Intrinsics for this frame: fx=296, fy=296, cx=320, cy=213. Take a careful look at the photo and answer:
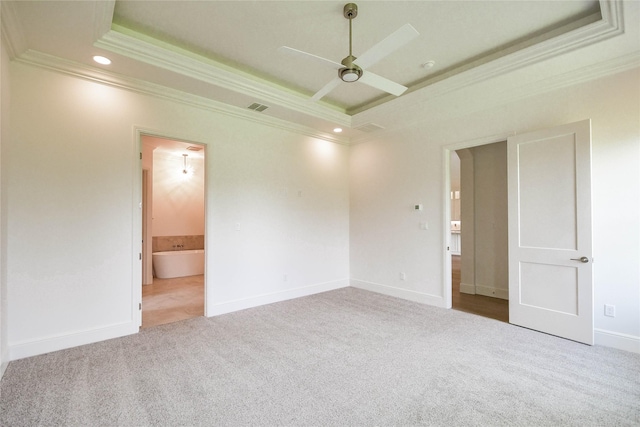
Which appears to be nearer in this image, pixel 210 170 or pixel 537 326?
pixel 537 326

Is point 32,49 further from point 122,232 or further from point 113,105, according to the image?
point 122,232

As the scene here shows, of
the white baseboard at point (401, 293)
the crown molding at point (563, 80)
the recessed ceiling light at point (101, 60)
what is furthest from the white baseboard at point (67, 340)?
the crown molding at point (563, 80)

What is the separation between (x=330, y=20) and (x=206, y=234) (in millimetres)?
2910

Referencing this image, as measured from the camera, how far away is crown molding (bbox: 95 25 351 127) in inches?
110

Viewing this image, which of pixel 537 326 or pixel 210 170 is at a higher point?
pixel 210 170

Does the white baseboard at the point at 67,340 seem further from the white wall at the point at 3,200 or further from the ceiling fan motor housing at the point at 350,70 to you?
the ceiling fan motor housing at the point at 350,70

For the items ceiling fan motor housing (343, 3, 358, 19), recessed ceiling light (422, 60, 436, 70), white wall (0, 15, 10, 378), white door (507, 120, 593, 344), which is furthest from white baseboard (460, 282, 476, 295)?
white wall (0, 15, 10, 378)

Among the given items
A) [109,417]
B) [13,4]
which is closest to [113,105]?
[13,4]

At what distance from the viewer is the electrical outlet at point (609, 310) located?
302 cm

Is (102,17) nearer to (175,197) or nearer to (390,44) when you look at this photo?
(390,44)

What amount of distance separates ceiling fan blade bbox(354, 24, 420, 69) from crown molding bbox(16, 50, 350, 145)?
2364 millimetres

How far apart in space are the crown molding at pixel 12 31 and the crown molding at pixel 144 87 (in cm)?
13

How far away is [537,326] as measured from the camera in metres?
3.40

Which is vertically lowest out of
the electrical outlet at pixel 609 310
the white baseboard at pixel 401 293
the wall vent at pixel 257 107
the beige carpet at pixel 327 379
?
the beige carpet at pixel 327 379
